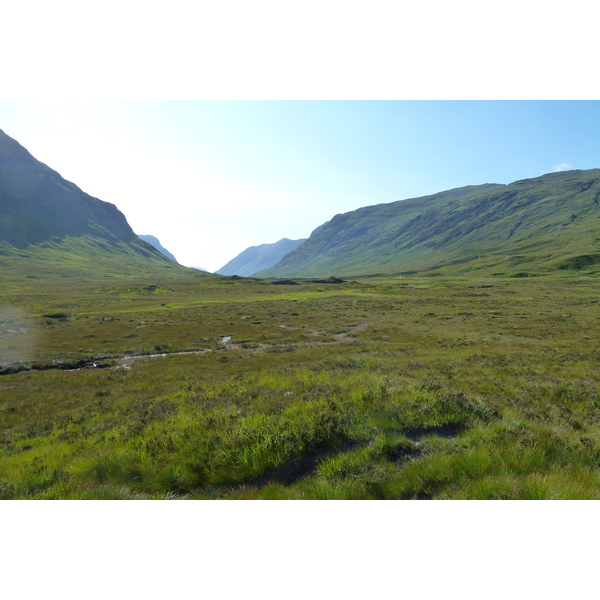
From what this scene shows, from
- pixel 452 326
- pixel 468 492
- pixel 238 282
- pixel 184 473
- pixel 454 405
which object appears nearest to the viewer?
pixel 468 492

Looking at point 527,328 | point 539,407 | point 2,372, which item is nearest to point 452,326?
point 527,328

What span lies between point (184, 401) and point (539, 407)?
13980 millimetres

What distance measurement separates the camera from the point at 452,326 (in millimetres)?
42750

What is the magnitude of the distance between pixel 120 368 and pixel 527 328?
149 ft

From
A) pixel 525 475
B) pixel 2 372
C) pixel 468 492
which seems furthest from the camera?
pixel 2 372

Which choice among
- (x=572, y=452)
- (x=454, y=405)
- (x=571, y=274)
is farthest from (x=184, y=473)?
(x=571, y=274)

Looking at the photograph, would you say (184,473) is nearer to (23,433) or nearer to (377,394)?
(377,394)

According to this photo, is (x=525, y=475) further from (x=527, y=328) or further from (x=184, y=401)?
(x=527, y=328)

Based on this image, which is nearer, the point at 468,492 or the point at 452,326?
the point at 468,492

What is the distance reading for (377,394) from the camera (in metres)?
10.6

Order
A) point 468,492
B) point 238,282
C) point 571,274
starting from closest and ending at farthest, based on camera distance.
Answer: point 468,492, point 571,274, point 238,282

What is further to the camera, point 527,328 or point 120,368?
point 527,328

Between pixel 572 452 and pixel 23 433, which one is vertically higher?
pixel 572 452

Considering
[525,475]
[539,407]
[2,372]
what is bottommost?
[2,372]
